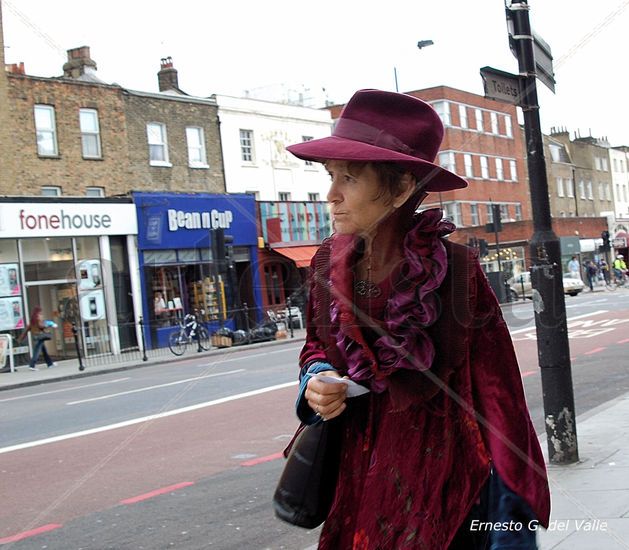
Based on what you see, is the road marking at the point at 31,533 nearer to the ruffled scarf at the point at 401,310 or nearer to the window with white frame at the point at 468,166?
the ruffled scarf at the point at 401,310

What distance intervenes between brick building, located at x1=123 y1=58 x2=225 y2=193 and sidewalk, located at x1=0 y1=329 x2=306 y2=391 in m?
7.22

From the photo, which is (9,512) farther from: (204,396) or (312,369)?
(204,396)

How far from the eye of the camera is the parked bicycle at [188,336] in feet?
80.9

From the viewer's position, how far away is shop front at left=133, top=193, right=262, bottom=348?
28031 millimetres

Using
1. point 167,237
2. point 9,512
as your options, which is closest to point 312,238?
point 167,237

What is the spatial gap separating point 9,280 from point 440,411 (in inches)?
928

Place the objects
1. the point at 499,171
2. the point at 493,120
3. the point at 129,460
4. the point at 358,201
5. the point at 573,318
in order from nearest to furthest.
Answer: the point at 358,201, the point at 129,460, the point at 573,318, the point at 493,120, the point at 499,171

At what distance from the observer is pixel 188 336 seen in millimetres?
25734

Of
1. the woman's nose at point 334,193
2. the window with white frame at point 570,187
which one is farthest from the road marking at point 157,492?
the window with white frame at point 570,187

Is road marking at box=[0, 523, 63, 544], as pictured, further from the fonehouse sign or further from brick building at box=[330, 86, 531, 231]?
brick building at box=[330, 86, 531, 231]

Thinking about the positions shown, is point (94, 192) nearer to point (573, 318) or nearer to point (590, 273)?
point (573, 318)

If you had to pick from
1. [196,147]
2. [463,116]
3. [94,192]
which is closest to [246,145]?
[196,147]

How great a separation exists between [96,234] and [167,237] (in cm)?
281

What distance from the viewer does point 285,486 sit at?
7.41ft
